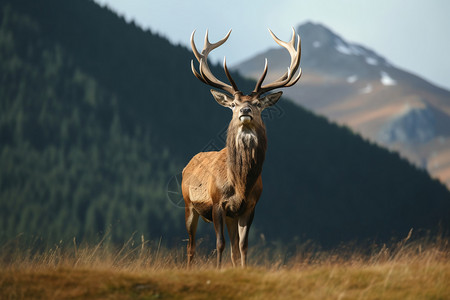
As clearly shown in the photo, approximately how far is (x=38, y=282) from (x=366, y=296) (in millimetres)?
3660

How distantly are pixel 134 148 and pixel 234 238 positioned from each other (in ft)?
257

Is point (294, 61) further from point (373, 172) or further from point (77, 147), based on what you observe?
point (373, 172)

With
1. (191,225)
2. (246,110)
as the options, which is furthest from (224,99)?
(191,225)

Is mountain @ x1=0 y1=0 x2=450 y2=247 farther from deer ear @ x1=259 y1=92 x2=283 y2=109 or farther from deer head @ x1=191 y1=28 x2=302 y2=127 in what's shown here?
deer ear @ x1=259 y1=92 x2=283 y2=109

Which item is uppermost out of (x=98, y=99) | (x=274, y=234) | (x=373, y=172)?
(x=98, y=99)

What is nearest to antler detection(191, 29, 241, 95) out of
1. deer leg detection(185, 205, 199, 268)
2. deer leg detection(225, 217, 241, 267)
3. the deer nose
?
the deer nose

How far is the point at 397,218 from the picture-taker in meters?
96.1

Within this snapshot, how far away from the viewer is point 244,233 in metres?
8.75

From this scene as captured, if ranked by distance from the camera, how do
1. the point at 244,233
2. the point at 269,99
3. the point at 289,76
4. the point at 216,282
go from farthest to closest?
the point at 289,76 < the point at 269,99 < the point at 244,233 < the point at 216,282

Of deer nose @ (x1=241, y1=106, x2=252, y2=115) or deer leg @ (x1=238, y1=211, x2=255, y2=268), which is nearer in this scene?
deer nose @ (x1=241, y1=106, x2=252, y2=115)

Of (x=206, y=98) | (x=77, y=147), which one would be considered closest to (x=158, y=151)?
(x=77, y=147)

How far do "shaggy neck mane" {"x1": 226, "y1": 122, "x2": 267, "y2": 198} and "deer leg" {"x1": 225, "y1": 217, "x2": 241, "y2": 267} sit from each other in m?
0.59

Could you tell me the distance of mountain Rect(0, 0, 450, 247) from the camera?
229ft

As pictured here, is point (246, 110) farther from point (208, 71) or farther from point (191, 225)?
point (191, 225)
